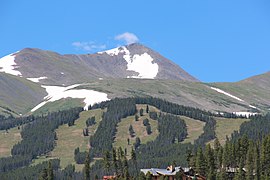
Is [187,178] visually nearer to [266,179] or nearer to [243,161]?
[243,161]

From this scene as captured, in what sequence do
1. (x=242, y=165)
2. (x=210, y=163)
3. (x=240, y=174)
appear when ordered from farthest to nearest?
1. (x=210, y=163)
2. (x=242, y=165)
3. (x=240, y=174)

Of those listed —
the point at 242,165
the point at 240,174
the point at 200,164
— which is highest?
the point at 200,164

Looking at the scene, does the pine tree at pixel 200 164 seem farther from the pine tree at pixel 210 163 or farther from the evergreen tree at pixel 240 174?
the evergreen tree at pixel 240 174

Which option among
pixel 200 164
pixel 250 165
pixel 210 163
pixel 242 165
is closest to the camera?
pixel 250 165

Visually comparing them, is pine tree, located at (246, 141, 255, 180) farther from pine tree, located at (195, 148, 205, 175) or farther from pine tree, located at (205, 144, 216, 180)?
pine tree, located at (195, 148, 205, 175)

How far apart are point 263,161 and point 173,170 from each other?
29635 millimetres

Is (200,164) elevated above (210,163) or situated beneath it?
situated beneath

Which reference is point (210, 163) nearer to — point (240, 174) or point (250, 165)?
point (240, 174)

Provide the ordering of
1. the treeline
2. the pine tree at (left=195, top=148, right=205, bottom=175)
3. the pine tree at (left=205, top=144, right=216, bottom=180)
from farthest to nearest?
the pine tree at (left=195, top=148, right=205, bottom=175), the pine tree at (left=205, top=144, right=216, bottom=180), the treeline

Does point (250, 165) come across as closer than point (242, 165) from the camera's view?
Yes

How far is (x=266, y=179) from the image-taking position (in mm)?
170375

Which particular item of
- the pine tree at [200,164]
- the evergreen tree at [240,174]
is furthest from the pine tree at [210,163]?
the evergreen tree at [240,174]

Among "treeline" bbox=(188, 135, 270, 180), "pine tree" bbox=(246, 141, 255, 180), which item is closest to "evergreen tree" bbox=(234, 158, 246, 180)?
"treeline" bbox=(188, 135, 270, 180)

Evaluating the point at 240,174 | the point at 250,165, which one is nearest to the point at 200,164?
the point at 240,174
